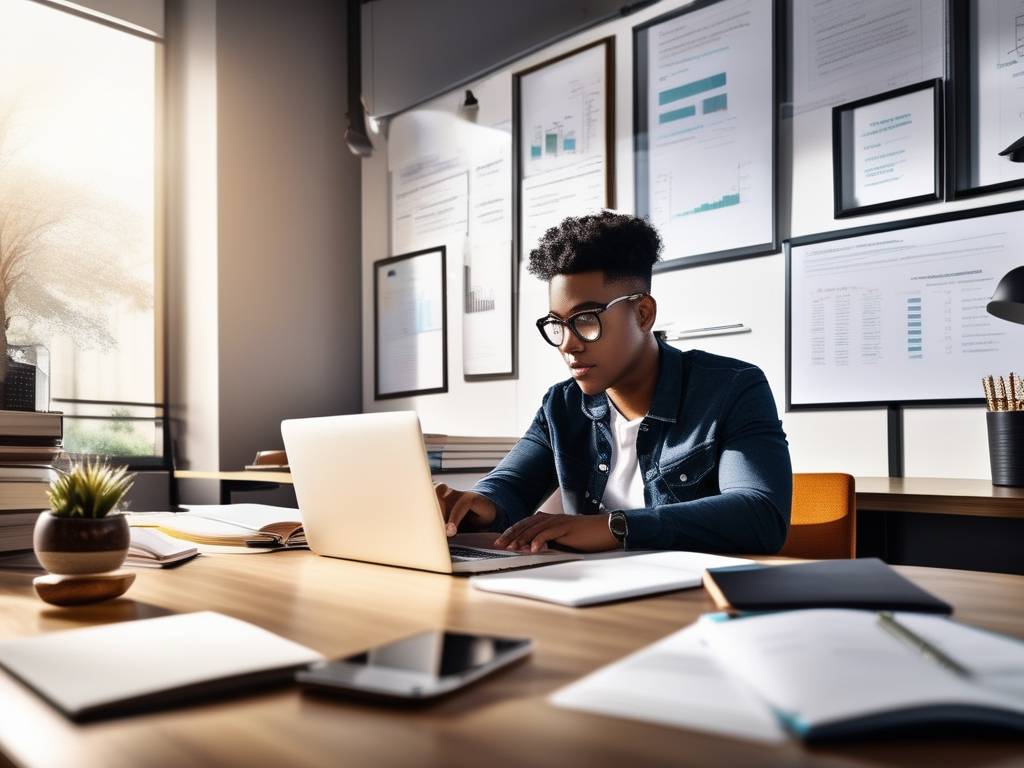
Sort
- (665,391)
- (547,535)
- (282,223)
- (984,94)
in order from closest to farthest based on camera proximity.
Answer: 1. (547,535)
2. (665,391)
3. (984,94)
4. (282,223)

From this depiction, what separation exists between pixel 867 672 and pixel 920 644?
0.08m

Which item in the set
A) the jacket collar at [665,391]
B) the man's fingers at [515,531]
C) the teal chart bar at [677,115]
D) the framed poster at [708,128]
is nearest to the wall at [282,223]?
the framed poster at [708,128]

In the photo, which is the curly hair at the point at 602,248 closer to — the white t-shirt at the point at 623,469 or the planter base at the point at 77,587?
the white t-shirt at the point at 623,469

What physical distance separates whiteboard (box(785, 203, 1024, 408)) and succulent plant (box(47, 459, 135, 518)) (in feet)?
6.20

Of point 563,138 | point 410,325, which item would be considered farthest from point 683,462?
point 410,325

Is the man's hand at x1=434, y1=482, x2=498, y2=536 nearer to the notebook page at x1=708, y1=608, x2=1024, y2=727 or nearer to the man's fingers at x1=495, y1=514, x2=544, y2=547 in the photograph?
the man's fingers at x1=495, y1=514, x2=544, y2=547

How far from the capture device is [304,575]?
1095 millimetres

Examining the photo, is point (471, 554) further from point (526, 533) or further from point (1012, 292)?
point (1012, 292)

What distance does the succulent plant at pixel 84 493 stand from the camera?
915mm

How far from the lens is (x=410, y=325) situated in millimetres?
3766

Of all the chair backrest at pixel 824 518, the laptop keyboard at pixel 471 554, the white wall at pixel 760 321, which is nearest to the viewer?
the laptop keyboard at pixel 471 554

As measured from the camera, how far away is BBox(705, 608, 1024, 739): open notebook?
0.46 m

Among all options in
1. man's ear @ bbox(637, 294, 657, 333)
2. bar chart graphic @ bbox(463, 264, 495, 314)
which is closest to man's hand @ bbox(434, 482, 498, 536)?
man's ear @ bbox(637, 294, 657, 333)

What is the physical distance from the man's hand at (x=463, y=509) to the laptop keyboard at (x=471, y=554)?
100 mm
